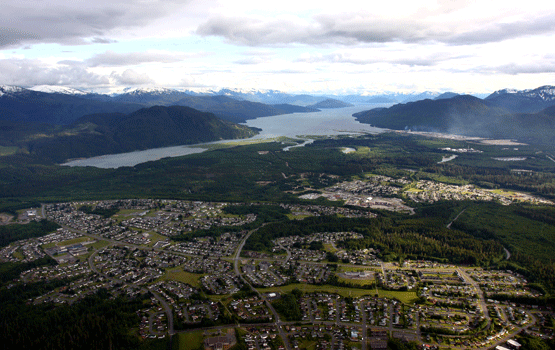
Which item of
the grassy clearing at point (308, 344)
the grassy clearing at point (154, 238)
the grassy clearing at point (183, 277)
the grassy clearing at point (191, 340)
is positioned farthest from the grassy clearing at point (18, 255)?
the grassy clearing at point (308, 344)

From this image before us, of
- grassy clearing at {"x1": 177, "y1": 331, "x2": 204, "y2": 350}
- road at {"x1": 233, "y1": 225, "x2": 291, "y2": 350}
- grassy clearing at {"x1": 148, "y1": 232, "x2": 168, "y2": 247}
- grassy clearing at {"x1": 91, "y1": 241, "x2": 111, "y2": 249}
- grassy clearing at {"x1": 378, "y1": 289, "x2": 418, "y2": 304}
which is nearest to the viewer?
grassy clearing at {"x1": 177, "y1": 331, "x2": 204, "y2": 350}

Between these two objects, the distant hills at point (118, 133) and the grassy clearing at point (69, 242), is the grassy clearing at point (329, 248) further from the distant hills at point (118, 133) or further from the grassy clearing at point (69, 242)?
the distant hills at point (118, 133)

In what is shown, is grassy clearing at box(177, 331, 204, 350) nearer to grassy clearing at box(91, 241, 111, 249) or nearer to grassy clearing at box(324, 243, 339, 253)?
grassy clearing at box(324, 243, 339, 253)

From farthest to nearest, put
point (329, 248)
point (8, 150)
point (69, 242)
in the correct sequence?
1. point (8, 150)
2. point (69, 242)
3. point (329, 248)

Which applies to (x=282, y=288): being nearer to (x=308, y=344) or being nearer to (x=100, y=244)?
(x=308, y=344)

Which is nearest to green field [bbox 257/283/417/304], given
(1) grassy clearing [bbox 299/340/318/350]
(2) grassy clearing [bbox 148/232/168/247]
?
(1) grassy clearing [bbox 299/340/318/350]

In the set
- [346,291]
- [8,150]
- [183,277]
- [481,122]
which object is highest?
[481,122]

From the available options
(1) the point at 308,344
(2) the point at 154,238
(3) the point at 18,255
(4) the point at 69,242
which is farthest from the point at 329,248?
(3) the point at 18,255
